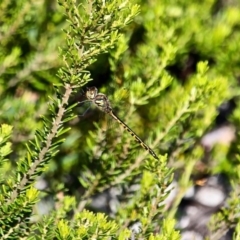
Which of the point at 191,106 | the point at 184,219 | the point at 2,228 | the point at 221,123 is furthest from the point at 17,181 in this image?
the point at 221,123

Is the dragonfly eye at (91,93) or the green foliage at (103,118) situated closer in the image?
the green foliage at (103,118)

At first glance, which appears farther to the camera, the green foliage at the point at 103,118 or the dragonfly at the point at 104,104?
the dragonfly at the point at 104,104

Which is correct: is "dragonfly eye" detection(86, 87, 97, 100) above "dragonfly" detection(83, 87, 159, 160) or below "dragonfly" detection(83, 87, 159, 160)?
above

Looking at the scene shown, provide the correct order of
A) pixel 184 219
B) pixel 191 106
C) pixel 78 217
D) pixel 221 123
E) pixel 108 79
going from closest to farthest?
pixel 78 217, pixel 191 106, pixel 108 79, pixel 184 219, pixel 221 123

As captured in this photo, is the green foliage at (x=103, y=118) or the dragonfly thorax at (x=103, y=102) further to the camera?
the dragonfly thorax at (x=103, y=102)

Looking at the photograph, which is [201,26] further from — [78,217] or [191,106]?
[78,217]

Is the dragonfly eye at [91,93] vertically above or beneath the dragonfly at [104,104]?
above

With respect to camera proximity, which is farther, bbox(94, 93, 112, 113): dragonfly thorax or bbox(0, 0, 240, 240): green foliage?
bbox(94, 93, 112, 113): dragonfly thorax

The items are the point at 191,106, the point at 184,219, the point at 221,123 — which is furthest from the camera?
the point at 221,123
